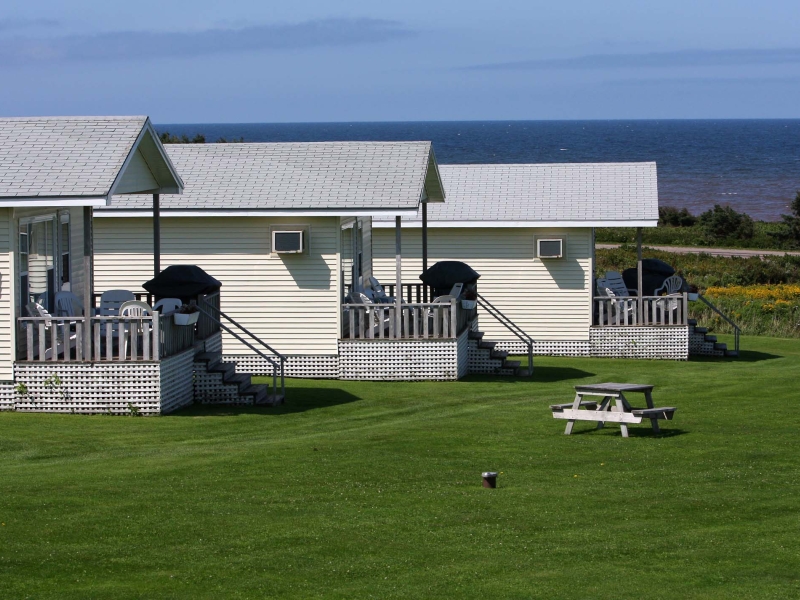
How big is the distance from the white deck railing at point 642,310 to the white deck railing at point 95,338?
11.4 metres

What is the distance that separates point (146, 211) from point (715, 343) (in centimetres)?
1192

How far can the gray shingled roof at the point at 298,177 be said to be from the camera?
20.7 m

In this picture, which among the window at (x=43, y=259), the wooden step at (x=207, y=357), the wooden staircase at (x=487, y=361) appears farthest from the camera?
the wooden staircase at (x=487, y=361)

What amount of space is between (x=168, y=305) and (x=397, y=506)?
26.2 ft

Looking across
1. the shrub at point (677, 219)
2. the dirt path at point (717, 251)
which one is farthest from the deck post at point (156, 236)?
the shrub at point (677, 219)

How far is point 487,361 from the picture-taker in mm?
22703

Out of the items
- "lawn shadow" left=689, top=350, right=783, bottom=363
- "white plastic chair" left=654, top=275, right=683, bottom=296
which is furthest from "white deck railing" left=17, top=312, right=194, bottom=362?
"lawn shadow" left=689, top=350, right=783, bottom=363

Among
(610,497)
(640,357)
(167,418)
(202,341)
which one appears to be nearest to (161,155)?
(202,341)

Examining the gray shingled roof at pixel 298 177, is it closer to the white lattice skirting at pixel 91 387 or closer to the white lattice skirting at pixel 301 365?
the white lattice skirting at pixel 301 365

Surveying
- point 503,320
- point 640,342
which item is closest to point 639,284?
point 640,342

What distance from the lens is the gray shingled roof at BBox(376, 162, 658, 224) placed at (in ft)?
82.8

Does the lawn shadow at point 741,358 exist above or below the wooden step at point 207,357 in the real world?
below

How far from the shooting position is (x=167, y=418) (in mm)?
16438

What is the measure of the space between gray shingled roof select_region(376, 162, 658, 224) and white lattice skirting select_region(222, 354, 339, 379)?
5227 millimetres
